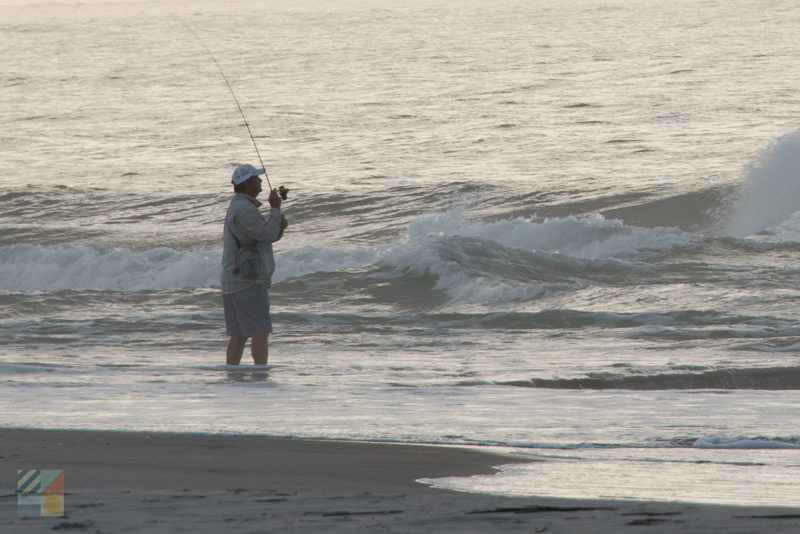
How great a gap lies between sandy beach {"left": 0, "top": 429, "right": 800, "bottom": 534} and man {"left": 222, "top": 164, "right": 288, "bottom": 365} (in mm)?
2323

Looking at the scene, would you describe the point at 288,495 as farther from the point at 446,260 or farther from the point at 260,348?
the point at 446,260

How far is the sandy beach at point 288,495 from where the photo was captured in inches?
131

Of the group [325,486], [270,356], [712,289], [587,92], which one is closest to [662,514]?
[325,486]

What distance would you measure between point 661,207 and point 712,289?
6.62 metres

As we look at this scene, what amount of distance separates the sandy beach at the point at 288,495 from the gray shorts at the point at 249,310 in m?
2.32

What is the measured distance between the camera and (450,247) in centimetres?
1330

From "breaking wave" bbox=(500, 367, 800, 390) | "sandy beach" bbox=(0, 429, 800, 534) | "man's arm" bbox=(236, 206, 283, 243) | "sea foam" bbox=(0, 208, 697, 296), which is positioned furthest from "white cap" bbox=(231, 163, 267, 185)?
"sea foam" bbox=(0, 208, 697, 296)

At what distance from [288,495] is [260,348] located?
3612mm

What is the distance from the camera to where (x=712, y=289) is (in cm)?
1120

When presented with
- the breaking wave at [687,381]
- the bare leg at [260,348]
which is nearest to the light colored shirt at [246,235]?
the bare leg at [260,348]

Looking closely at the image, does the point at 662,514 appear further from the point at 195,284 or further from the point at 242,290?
the point at 195,284

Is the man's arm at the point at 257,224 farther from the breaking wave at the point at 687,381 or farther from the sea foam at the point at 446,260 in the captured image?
the sea foam at the point at 446,260

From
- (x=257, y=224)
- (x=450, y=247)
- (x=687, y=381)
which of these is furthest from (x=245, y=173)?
(x=450, y=247)

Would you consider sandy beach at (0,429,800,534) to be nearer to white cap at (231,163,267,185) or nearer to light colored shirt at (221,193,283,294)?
light colored shirt at (221,193,283,294)
